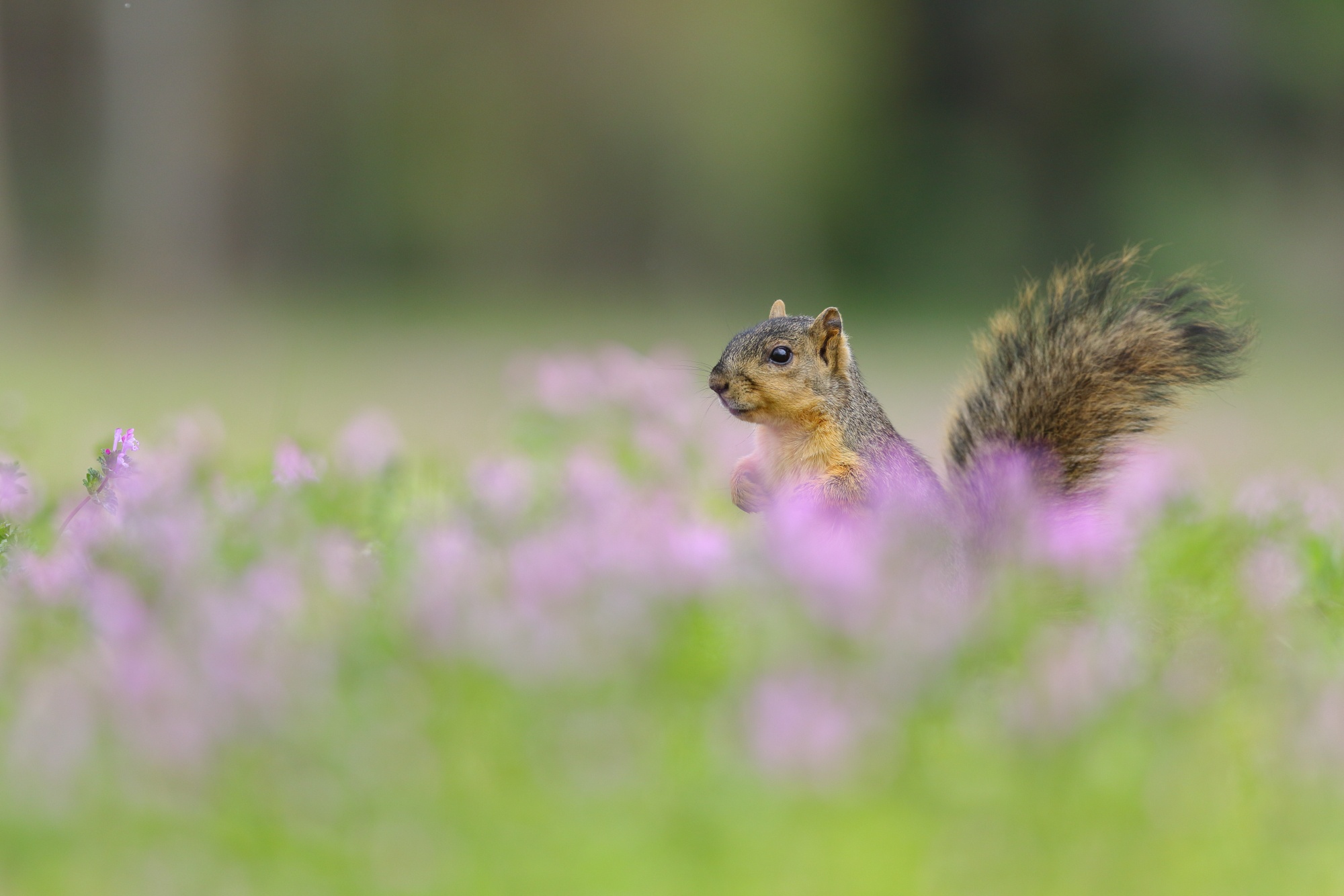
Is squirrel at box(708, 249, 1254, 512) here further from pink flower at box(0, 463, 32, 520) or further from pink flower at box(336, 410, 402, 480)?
pink flower at box(0, 463, 32, 520)

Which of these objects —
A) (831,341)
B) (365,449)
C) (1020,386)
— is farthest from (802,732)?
(365,449)

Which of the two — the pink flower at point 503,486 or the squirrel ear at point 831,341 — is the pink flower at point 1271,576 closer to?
the squirrel ear at point 831,341

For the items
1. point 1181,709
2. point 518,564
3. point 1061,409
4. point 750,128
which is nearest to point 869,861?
point 1181,709

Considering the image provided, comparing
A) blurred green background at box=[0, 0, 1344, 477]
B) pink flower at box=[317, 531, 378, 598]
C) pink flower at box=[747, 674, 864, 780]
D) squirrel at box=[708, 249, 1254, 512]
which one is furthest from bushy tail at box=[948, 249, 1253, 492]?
blurred green background at box=[0, 0, 1344, 477]

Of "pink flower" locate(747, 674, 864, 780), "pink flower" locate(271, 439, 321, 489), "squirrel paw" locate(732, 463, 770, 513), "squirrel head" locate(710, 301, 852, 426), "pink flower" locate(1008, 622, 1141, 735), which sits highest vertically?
"squirrel head" locate(710, 301, 852, 426)

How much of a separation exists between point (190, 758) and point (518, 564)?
20.8 inches

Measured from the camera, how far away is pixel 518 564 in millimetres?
1880

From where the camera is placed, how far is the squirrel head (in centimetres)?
301

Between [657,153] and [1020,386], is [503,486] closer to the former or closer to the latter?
[1020,386]

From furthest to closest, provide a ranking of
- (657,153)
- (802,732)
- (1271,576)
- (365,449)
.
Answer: (657,153) < (365,449) < (1271,576) < (802,732)

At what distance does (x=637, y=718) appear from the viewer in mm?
1607

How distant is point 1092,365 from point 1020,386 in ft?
0.49

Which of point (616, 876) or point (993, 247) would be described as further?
point (993, 247)

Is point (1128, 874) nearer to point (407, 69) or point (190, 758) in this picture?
point (190, 758)
